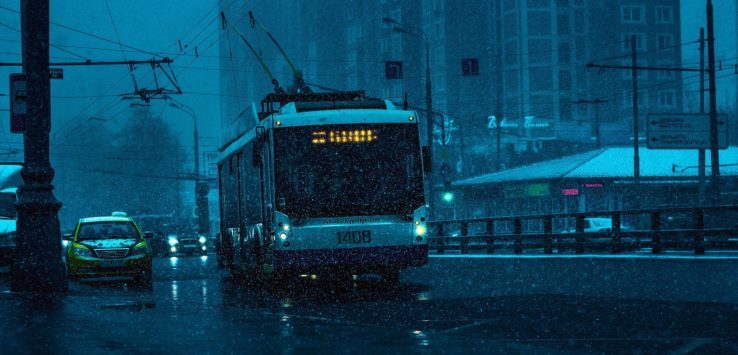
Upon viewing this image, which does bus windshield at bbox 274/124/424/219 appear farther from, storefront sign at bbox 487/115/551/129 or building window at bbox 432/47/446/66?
building window at bbox 432/47/446/66

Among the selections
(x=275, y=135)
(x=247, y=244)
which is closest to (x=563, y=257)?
(x=247, y=244)

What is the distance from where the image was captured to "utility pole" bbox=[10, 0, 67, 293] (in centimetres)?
1577

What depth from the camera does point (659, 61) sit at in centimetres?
11238

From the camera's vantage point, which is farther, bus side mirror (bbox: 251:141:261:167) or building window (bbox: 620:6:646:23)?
building window (bbox: 620:6:646:23)

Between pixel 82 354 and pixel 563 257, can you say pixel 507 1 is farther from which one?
pixel 82 354

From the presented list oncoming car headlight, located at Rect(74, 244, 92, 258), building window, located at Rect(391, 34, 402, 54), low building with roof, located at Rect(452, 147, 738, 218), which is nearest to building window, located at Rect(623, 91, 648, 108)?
building window, located at Rect(391, 34, 402, 54)

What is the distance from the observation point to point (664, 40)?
112m

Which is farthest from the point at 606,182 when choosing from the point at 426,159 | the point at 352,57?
the point at 352,57

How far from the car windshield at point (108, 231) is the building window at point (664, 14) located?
319ft

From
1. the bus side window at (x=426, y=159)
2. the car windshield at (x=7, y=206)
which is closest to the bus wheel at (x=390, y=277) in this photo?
the bus side window at (x=426, y=159)

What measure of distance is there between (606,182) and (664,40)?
57.5 meters

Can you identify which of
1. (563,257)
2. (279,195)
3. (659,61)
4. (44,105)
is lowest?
(563,257)

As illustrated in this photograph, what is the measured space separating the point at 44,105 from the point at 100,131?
9654cm

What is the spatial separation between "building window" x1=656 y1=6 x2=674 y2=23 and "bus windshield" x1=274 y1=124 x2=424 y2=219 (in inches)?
3958
